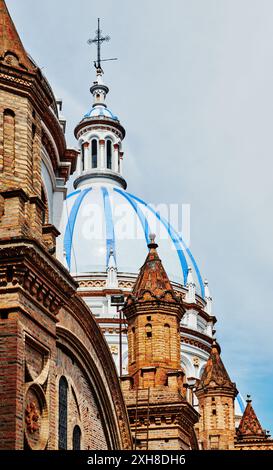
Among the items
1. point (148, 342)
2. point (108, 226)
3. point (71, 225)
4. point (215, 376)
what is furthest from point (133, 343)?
point (71, 225)

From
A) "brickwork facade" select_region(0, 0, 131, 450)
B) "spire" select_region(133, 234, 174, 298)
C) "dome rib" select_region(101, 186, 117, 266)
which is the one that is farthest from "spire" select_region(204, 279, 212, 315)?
"brickwork facade" select_region(0, 0, 131, 450)

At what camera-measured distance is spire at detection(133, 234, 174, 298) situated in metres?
28.2

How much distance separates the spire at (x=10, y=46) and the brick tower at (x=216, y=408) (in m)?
23.2

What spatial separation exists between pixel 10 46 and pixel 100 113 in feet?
151

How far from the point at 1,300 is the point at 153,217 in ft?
138

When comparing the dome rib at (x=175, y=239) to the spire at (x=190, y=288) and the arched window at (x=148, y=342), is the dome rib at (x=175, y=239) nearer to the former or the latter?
the spire at (x=190, y=288)

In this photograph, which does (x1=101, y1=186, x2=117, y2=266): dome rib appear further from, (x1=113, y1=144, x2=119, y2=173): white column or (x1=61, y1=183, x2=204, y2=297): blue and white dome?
(x1=113, y1=144, x2=119, y2=173): white column

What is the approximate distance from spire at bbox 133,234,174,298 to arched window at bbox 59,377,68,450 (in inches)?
311

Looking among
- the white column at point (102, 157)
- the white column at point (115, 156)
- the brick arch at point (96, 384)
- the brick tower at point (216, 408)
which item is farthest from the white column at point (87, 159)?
the brick arch at point (96, 384)

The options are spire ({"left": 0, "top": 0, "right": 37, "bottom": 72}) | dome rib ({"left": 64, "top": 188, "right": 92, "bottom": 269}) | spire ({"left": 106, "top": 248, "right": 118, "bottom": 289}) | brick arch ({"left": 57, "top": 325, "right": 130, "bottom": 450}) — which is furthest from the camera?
dome rib ({"left": 64, "top": 188, "right": 92, "bottom": 269})

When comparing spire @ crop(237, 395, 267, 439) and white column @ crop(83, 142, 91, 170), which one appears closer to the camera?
spire @ crop(237, 395, 267, 439)

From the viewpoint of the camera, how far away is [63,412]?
2028cm

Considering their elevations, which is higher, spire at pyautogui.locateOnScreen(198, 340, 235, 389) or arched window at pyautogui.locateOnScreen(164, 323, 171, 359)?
spire at pyautogui.locateOnScreen(198, 340, 235, 389)
